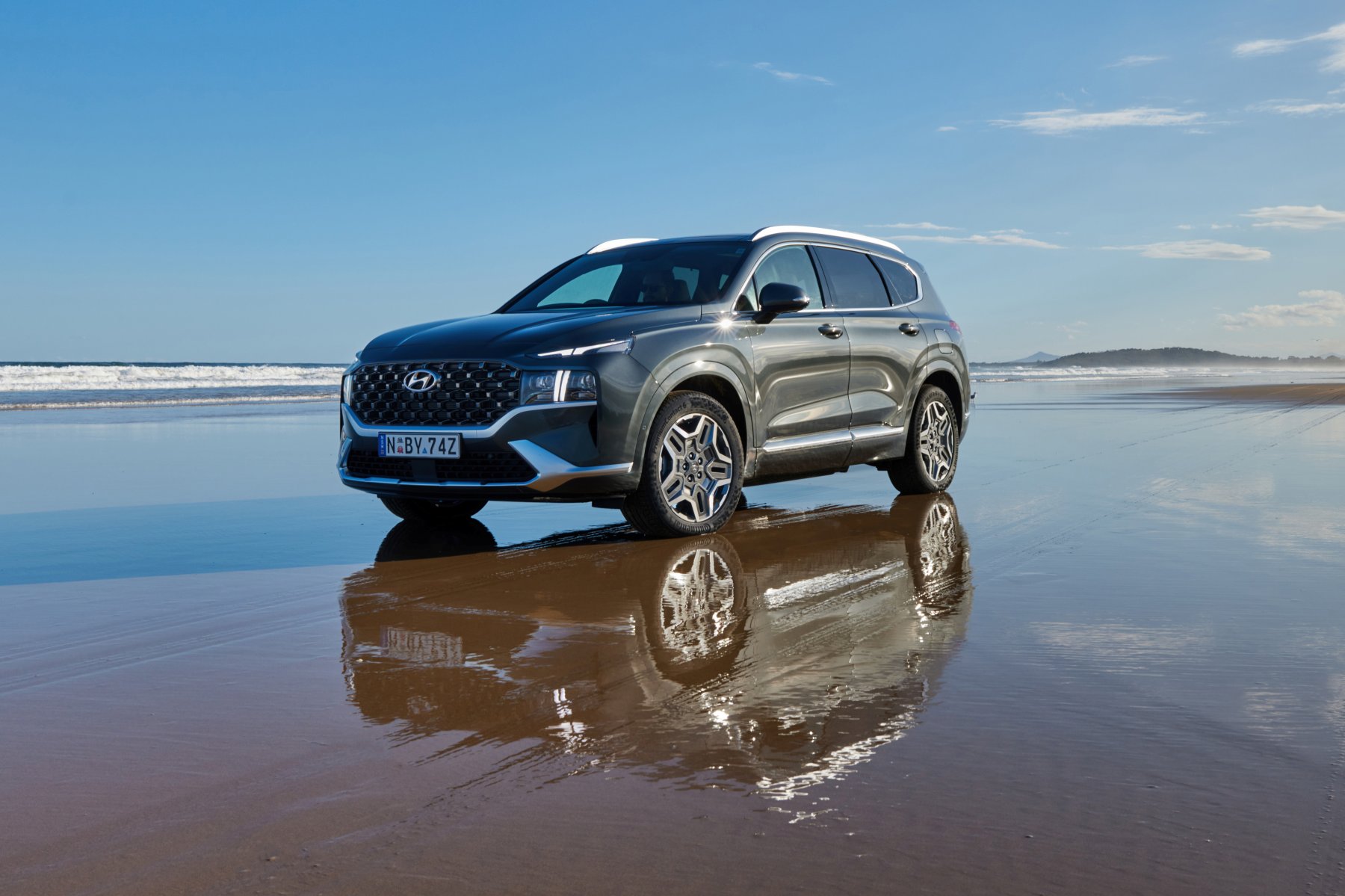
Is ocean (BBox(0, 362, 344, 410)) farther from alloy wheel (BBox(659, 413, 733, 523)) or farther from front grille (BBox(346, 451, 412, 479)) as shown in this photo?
alloy wheel (BBox(659, 413, 733, 523))

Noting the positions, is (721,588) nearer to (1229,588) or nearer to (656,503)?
(656,503)

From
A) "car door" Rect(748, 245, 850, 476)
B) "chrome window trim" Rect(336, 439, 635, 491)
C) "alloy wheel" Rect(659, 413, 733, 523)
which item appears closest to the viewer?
"chrome window trim" Rect(336, 439, 635, 491)

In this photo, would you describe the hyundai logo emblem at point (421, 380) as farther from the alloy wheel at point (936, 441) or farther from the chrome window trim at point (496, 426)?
the alloy wheel at point (936, 441)

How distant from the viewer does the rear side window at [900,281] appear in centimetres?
988

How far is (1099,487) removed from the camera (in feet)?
32.9

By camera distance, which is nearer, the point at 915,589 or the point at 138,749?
the point at 138,749

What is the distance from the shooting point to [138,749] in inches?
141

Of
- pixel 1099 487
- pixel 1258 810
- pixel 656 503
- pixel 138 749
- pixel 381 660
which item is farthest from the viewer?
pixel 1099 487

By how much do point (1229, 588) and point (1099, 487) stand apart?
13.9 ft

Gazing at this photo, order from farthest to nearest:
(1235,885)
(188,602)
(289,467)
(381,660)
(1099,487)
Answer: (289,467) → (1099,487) → (188,602) → (381,660) → (1235,885)

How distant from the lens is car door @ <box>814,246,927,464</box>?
904 cm

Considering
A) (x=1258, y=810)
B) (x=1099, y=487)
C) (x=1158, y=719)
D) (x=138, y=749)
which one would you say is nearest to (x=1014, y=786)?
(x=1258, y=810)

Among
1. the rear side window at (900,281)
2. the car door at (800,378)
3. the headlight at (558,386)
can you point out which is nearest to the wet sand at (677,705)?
the car door at (800,378)

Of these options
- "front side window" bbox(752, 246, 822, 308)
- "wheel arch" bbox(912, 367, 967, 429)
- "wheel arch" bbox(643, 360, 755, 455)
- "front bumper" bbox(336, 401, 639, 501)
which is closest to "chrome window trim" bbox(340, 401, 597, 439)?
"front bumper" bbox(336, 401, 639, 501)
